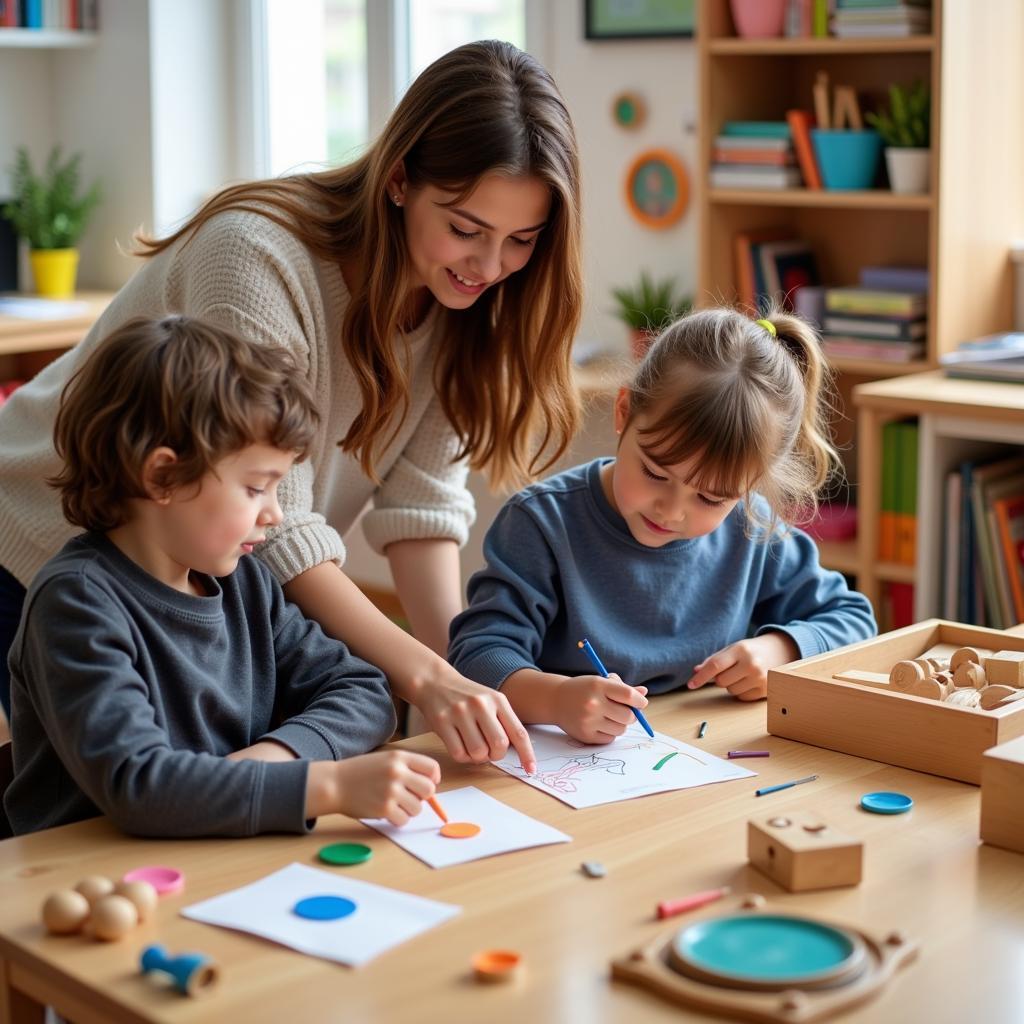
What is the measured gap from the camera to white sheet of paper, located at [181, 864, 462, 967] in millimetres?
1042

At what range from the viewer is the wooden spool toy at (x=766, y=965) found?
95 centimetres

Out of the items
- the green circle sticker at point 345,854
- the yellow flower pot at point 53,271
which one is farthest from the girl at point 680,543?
the yellow flower pot at point 53,271

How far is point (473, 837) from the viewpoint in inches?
48.9

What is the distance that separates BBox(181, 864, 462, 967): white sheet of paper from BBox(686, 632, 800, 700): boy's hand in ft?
1.93

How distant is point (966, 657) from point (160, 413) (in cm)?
87

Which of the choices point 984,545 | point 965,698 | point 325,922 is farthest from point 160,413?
point 984,545

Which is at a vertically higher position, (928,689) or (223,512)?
(223,512)

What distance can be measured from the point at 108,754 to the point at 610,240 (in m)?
2.88

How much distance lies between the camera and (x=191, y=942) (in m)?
1.05

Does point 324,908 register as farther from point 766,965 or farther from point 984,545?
point 984,545

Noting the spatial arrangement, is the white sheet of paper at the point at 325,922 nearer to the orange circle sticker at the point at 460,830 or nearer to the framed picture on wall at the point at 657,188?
the orange circle sticker at the point at 460,830

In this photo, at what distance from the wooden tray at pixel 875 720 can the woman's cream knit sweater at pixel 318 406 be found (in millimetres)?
500

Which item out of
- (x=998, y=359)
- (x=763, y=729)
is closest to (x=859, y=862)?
(x=763, y=729)

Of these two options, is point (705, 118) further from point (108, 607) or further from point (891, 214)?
point (108, 607)
